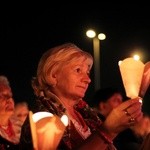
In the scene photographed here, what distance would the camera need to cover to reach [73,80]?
3.02 meters

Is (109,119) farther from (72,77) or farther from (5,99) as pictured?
(5,99)

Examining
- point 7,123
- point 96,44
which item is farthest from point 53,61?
point 96,44

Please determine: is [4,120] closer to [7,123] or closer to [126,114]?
[7,123]

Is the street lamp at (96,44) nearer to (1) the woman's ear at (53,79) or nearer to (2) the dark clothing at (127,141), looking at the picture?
(2) the dark clothing at (127,141)

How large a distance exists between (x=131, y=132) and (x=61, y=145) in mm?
2204

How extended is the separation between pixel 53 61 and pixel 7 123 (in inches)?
46.4

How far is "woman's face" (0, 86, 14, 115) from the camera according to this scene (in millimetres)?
4266

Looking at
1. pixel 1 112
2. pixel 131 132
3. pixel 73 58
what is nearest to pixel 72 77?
pixel 73 58

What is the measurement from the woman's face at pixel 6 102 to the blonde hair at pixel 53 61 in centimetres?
120

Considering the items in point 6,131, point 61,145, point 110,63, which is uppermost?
point 61,145

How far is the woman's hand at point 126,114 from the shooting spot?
94.2 inches

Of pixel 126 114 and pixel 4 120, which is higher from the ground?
pixel 126 114

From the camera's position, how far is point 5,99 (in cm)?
436

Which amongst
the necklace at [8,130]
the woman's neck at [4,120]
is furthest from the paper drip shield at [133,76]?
the woman's neck at [4,120]
